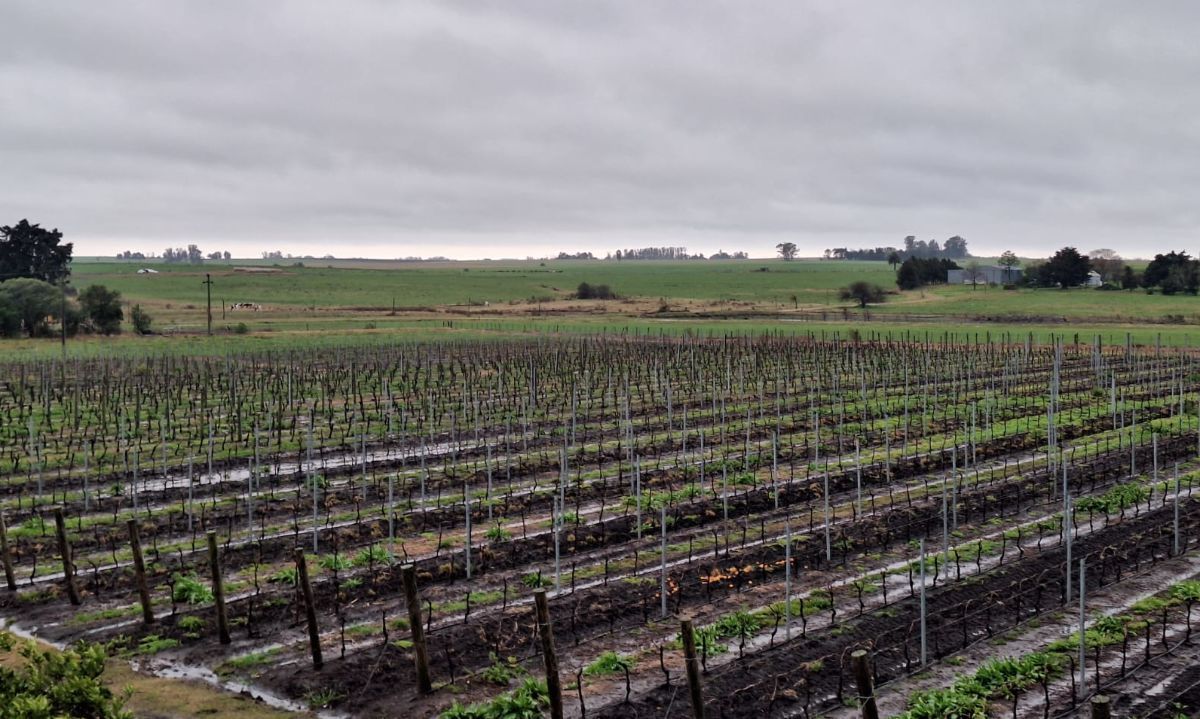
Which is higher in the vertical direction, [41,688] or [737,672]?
[41,688]

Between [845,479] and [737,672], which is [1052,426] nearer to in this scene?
[845,479]

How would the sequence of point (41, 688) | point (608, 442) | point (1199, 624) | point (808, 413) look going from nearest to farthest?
1. point (41, 688)
2. point (1199, 624)
3. point (608, 442)
4. point (808, 413)

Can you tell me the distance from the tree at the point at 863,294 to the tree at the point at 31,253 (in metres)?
68.5

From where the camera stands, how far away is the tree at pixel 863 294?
93.5m

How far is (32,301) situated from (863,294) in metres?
66.3

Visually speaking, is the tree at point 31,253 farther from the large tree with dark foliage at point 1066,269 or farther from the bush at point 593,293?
the large tree with dark foliage at point 1066,269

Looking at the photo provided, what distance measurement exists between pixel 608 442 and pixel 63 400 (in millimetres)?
19775

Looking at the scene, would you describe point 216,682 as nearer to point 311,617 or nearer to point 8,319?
point 311,617

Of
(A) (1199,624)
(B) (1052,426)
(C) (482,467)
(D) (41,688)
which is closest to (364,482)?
(C) (482,467)

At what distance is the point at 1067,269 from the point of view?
95.9 metres

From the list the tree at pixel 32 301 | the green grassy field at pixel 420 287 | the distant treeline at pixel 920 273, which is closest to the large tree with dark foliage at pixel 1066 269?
the distant treeline at pixel 920 273

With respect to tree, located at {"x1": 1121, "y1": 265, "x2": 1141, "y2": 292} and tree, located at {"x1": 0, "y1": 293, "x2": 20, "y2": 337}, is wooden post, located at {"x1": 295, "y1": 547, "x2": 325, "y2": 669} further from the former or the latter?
tree, located at {"x1": 1121, "y1": 265, "x2": 1141, "y2": 292}

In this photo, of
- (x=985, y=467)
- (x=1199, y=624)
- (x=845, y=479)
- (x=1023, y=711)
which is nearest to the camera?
A: (x=1023, y=711)

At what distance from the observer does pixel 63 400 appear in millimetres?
33781
